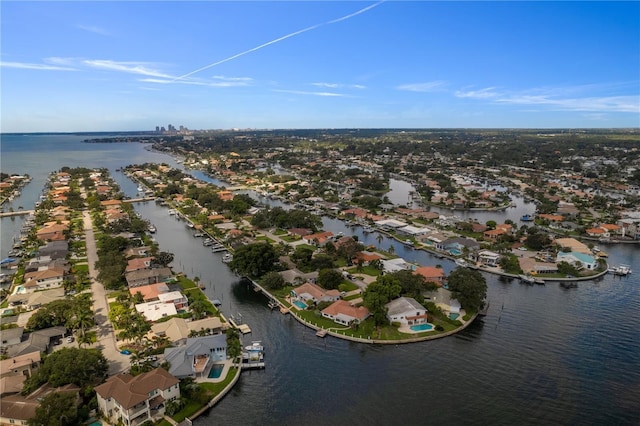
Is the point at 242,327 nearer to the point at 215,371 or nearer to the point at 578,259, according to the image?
the point at 215,371

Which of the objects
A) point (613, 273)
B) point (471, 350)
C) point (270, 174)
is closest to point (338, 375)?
point (471, 350)

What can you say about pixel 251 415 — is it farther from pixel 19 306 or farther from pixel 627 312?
pixel 627 312

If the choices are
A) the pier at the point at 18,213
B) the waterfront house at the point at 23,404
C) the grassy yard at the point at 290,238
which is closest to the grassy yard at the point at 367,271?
the grassy yard at the point at 290,238

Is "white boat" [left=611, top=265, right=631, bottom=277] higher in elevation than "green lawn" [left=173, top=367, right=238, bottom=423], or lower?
higher

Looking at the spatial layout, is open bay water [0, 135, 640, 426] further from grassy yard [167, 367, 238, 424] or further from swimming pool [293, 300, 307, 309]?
swimming pool [293, 300, 307, 309]

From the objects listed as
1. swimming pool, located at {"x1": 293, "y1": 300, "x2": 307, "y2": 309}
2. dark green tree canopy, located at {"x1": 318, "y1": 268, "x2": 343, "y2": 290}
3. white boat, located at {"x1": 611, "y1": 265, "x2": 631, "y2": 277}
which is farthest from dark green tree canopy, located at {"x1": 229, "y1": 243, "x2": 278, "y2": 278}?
white boat, located at {"x1": 611, "y1": 265, "x2": 631, "y2": 277}

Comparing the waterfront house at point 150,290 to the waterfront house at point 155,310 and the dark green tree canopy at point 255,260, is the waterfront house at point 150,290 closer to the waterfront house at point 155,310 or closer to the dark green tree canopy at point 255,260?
the waterfront house at point 155,310
